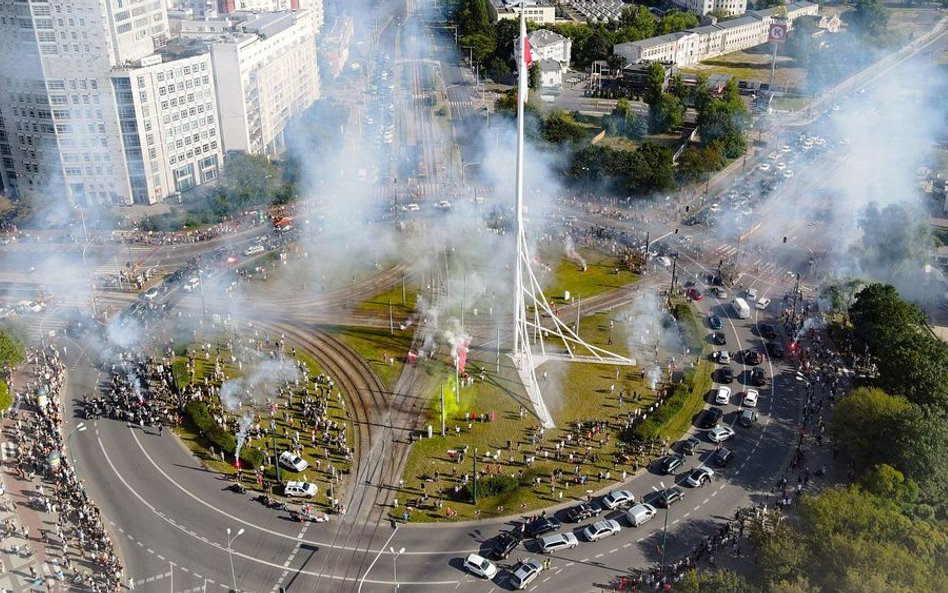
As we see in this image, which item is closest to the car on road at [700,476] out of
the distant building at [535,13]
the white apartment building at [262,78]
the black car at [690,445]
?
the black car at [690,445]

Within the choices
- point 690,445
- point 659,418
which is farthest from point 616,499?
point 659,418

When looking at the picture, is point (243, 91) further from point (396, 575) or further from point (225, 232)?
point (396, 575)

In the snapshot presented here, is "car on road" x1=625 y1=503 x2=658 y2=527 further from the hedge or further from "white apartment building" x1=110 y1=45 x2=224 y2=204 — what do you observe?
"white apartment building" x1=110 y1=45 x2=224 y2=204

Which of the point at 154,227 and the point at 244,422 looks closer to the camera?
the point at 244,422

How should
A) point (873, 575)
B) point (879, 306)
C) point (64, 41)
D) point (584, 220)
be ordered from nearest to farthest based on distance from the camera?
point (873, 575)
point (879, 306)
point (64, 41)
point (584, 220)

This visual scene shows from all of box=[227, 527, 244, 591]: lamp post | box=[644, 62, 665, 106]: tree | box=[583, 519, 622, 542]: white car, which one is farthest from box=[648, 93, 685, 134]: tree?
box=[227, 527, 244, 591]: lamp post

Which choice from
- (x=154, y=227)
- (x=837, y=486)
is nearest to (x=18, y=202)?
(x=154, y=227)

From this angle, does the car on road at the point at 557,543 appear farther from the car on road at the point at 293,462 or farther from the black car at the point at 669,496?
the car on road at the point at 293,462
